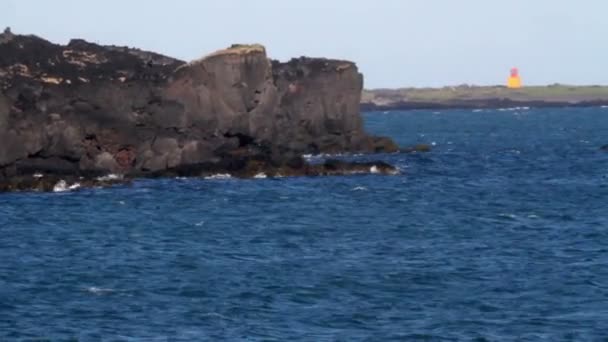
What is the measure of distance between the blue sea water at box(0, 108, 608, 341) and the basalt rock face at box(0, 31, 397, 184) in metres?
5.08

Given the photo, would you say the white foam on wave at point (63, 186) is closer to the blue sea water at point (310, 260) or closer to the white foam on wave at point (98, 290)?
the blue sea water at point (310, 260)

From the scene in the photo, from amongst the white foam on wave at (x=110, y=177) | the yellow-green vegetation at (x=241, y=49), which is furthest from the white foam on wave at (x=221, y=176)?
the yellow-green vegetation at (x=241, y=49)

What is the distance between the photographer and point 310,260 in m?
49.9

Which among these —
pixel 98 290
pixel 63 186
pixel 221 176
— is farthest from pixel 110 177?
pixel 98 290

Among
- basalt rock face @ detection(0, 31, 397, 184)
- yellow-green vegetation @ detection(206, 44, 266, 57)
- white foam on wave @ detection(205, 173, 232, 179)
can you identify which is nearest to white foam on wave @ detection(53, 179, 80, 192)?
basalt rock face @ detection(0, 31, 397, 184)

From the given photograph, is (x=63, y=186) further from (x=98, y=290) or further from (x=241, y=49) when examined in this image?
(x=98, y=290)

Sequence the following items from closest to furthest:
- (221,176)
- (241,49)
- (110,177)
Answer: (110,177)
(221,176)
(241,49)

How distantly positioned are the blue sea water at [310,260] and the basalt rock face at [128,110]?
5.08 meters

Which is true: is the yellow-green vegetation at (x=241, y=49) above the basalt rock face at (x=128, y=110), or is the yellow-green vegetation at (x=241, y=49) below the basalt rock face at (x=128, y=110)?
above

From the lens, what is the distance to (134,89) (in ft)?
286

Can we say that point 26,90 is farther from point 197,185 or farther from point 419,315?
point 419,315

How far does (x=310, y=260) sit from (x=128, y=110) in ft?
127

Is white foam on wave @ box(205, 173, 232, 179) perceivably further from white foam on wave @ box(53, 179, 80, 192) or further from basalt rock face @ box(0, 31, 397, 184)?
white foam on wave @ box(53, 179, 80, 192)

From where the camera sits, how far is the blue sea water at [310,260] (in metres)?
37.3
